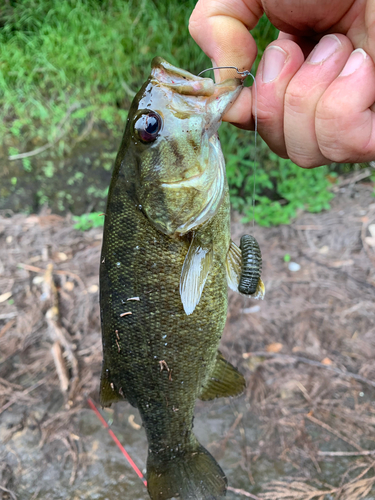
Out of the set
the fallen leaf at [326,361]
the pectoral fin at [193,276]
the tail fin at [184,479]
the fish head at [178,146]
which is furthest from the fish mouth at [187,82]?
the fallen leaf at [326,361]

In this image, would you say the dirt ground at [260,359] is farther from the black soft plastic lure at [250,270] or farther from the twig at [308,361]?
the black soft plastic lure at [250,270]

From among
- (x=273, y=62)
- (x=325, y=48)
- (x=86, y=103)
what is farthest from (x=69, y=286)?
(x=325, y=48)

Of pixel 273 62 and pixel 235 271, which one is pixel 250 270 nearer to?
pixel 235 271

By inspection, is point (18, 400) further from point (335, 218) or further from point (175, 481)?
point (335, 218)

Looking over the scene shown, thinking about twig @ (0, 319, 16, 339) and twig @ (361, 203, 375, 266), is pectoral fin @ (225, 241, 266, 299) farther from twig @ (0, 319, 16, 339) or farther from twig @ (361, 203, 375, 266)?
twig @ (0, 319, 16, 339)

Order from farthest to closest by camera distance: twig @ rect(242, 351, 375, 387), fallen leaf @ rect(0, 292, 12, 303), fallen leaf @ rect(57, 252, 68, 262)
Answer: fallen leaf @ rect(57, 252, 68, 262) < fallen leaf @ rect(0, 292, 12, 303) < twig @ rect(242, 351, 375, 387)

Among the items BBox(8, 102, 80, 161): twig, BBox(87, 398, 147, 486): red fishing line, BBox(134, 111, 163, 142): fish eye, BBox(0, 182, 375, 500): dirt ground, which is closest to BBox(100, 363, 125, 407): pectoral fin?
BBox(134, 111, 163, 142): fish eye
